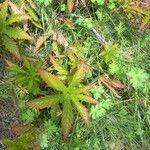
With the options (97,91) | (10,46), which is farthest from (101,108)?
(10,46)

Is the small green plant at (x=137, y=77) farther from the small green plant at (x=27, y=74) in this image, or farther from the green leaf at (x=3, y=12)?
the green leaf at (x=3, y=12)

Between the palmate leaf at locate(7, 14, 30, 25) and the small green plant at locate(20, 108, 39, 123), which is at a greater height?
the palmate leaf at locate(7, 14, 30, 25)

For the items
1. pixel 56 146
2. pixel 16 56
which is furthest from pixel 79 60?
pixel 56 146

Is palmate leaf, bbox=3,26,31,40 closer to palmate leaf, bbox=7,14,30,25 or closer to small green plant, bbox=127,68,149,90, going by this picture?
palmate leaf, bbox=7,14,30,25

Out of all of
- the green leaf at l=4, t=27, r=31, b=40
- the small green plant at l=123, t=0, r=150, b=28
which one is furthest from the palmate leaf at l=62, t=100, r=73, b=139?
the small green plant at l=123, t=0, r=150, b=28

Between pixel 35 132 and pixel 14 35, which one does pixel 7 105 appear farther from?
pixel 14 35

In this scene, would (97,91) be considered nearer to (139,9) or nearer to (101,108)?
(101,108)
